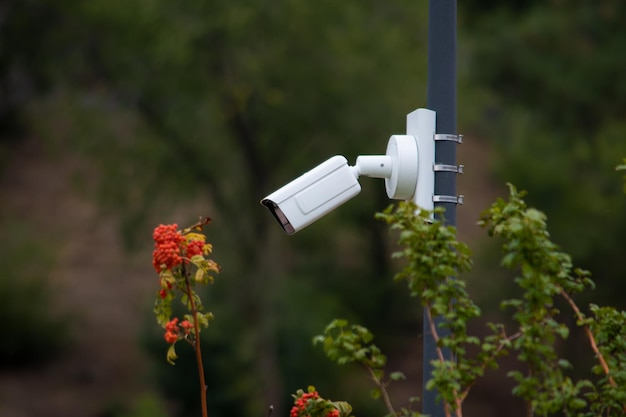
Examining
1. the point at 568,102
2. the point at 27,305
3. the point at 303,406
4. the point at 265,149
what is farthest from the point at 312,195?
the point at 27,305

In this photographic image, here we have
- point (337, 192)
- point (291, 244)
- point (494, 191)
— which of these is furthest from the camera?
point (494, 191)

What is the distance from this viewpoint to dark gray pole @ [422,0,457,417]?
12.5 ft

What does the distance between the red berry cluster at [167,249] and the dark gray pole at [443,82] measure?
1010 millimetres

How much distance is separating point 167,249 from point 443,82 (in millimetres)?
1218

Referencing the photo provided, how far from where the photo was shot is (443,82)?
12.6 ft

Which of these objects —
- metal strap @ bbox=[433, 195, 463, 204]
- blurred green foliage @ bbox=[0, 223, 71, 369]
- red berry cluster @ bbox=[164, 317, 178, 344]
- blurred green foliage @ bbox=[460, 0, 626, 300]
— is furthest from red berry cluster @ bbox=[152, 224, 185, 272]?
blurred green foliage @ bbox=[0, 223, 71, 369]

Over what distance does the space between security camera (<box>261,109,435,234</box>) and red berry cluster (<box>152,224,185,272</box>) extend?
18.3 inches

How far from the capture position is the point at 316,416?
3371 millimetres

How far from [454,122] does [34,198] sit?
24.7 m

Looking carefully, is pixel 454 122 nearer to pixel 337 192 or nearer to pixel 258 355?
pixel 337 192

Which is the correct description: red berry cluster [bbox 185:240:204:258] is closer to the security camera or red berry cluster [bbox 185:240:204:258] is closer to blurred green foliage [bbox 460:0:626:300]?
the security camera

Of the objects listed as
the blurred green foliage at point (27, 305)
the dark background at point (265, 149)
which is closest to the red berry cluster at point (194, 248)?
the dark background at point (265, 149)

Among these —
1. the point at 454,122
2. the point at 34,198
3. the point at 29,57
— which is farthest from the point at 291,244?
the point at 454,122

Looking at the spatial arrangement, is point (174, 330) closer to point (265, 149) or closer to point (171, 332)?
point (171, 332)
